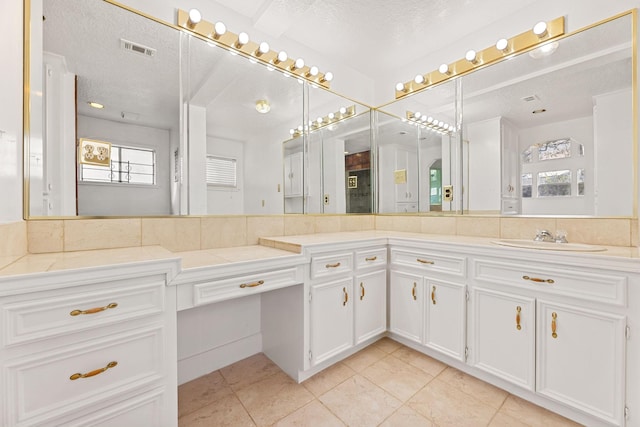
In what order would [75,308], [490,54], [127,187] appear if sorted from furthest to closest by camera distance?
[490,54], [127,187], [75,308]

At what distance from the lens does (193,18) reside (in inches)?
68.4

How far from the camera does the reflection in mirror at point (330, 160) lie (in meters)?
2.37

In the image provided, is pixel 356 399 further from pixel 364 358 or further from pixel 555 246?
pixel 555 246

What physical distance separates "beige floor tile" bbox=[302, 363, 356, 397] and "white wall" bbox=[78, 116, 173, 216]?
142 centimetres

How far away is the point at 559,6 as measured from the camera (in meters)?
1.88

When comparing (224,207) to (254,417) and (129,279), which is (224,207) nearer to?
(129,279)

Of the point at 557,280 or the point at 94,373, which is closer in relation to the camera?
the point at 94,373

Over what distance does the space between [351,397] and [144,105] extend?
6.93ft

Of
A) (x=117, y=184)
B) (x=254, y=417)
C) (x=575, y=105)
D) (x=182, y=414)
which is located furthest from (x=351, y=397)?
(x=575, y=105)

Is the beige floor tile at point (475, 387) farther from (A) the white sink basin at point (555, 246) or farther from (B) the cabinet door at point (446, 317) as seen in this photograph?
(A) the white sink basin at point (555, 246)

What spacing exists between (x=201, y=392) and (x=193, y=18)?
235 cm

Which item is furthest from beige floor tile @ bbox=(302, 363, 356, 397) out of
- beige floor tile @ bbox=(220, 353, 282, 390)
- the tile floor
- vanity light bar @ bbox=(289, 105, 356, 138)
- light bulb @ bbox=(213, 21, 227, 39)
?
light bulb @ bbox=(213, 21, 227, 39)

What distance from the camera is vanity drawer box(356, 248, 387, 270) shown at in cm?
200

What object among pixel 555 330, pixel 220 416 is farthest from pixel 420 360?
pixel 220 416
